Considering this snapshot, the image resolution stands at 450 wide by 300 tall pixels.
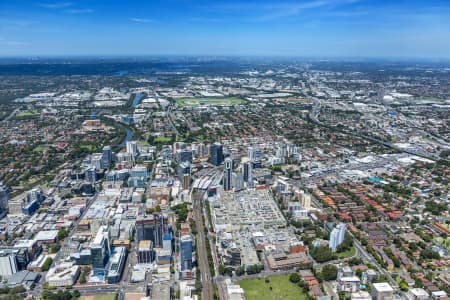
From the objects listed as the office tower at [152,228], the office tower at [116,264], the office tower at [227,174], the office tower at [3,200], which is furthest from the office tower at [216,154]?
the office tower at [3,200]

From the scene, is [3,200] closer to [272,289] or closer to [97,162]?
[97,162]

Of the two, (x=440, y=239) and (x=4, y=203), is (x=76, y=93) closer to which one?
(x=4, y=203)

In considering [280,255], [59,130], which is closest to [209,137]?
[59,130]

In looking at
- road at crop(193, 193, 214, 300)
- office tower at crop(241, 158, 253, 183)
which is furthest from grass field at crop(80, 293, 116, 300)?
office tower at crop(241, 158, 253, 183)

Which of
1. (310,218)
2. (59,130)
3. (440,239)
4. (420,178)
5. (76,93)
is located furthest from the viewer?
Answer: (76,93)

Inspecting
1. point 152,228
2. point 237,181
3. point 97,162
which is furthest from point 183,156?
point 152,228

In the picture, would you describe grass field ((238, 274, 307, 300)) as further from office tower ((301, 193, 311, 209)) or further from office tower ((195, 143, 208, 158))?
office tower ((195, 143, 208, 158))

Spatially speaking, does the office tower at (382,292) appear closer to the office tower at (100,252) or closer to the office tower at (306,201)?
the office tower at (306,201)
